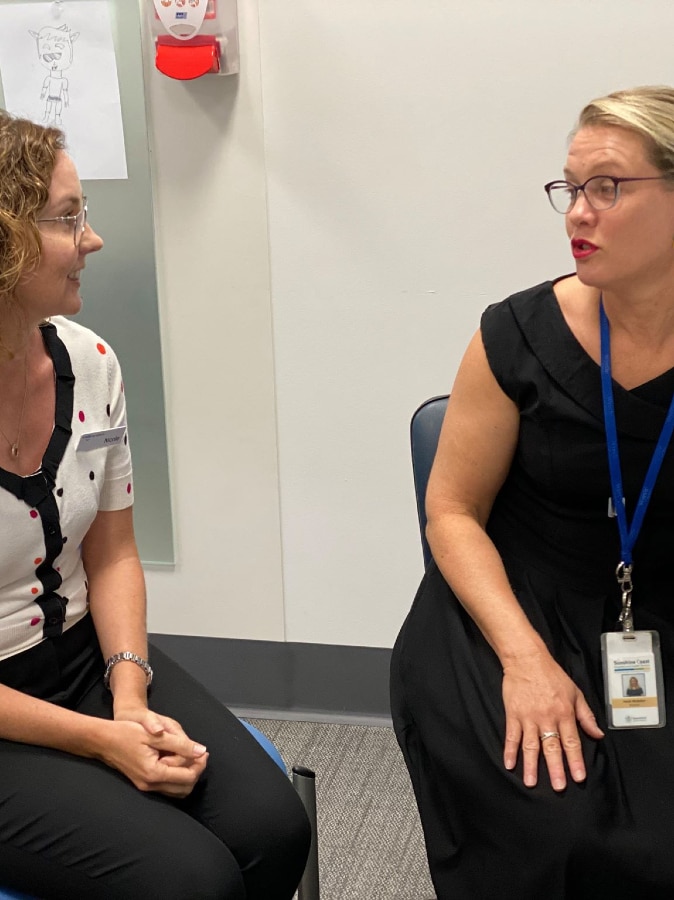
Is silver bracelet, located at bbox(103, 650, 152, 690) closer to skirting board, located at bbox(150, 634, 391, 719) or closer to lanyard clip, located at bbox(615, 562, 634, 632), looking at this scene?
lanyard clip, located at bbox(615, 562, 634, 632)

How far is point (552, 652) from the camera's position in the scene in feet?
5.17

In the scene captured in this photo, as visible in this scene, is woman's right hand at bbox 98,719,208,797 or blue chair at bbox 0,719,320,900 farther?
blue chair at bbox 0,719,320,900

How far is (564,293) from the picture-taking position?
1648mm

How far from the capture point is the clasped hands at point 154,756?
4.63 ft

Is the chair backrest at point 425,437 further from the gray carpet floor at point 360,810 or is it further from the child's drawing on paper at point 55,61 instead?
the child's drawing on paper at point 55,61

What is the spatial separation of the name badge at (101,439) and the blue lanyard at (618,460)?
2.39 ft

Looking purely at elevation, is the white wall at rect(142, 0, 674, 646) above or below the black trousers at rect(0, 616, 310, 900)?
above

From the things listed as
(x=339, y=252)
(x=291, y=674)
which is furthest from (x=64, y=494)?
(x=291, y=674)

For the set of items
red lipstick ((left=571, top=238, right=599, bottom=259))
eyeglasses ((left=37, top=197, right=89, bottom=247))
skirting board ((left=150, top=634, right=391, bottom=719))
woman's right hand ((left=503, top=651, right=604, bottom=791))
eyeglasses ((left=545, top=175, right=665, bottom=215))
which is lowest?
skirting board ((left=150, top=634, right=391, bottom=719))

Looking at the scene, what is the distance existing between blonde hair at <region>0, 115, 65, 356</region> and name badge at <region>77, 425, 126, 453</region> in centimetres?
23

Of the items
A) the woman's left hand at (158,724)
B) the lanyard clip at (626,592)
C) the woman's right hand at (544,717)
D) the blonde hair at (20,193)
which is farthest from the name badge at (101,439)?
the lanyard clip at (626,592)

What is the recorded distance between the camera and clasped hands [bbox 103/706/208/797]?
141 cm

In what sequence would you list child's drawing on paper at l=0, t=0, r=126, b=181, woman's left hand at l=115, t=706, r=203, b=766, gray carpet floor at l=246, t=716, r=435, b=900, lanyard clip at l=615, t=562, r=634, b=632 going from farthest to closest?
child's drawing on paper at l=0, t=0, r=126, b=181 → gray carpet floor at l=246, t=716, r=435, b=900 → lanyard clip at l=615, t=562, r=634, b=632 → woman's left hand at l=115, t=706, r=203, b=766

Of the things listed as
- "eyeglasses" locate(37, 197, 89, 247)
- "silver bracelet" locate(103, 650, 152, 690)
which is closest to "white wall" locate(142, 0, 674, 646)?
"eyeglasses" locate(37, 197, 89, 247)
